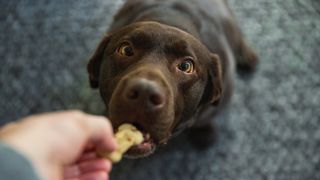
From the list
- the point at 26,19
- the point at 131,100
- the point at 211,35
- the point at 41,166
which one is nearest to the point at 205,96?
the point at 211,35

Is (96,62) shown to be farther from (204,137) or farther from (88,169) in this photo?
(88,169)

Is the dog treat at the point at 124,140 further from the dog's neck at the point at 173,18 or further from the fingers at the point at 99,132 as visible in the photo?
the dog's neck at the point at 173,18

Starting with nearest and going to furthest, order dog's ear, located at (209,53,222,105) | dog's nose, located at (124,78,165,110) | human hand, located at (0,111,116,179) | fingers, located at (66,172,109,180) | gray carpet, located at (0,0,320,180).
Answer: human hand, located at (0,111,116,179), fingers, located at (66,172,109,180), dog's nose, located at (124,78,165,110), dog's ear, located at (209,53,222,105), gray carpet, located at (0,0,320,180)

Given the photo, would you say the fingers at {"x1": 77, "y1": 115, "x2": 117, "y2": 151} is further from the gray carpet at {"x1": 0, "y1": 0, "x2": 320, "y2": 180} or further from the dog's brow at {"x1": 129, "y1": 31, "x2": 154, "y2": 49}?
the gray carpet at {"x1": 0, "y1": 0, "x2": 320, "y2": 180}

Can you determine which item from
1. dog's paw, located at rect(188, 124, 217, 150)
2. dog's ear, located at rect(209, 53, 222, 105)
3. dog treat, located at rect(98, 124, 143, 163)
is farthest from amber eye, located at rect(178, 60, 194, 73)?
dog's paw, located at rect(188, 124, 217, 150)

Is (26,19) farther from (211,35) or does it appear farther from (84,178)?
(84,178)

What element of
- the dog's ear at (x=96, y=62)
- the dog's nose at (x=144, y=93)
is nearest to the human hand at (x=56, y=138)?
Answer: the dog's nose at (x=144, y=93)
